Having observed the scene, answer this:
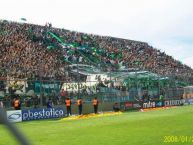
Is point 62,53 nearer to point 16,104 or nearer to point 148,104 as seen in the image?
point 148,104

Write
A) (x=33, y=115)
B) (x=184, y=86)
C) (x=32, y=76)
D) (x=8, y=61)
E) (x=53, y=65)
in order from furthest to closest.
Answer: (x=184, y=86)
(x=53, y=65)
(x=8, y=61)
(x=32, y=76)
(x=33, y=115)

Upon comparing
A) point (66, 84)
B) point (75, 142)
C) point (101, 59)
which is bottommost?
point (75, 142)

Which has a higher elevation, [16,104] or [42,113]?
[16,104]

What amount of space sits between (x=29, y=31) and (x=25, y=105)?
25.4 meters

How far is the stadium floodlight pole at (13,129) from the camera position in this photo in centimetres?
125

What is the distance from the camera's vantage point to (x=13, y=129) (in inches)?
50.3

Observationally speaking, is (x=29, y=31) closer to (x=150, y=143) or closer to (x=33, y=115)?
(x=33, y=115)

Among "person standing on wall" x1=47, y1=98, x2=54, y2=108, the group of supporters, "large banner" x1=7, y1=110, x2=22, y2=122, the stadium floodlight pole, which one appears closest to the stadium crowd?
"person standing on wall" x1=47, y1=98, x2=54, y2=108

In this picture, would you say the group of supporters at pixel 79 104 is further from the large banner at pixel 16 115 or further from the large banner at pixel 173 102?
the large banner at pixel 173 102

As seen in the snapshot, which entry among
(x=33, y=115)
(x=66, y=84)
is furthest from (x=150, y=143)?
(x=66, y=84)

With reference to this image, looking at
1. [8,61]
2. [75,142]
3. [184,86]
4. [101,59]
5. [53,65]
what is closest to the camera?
[75,142]

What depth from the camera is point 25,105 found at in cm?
3183

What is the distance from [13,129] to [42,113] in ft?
101
